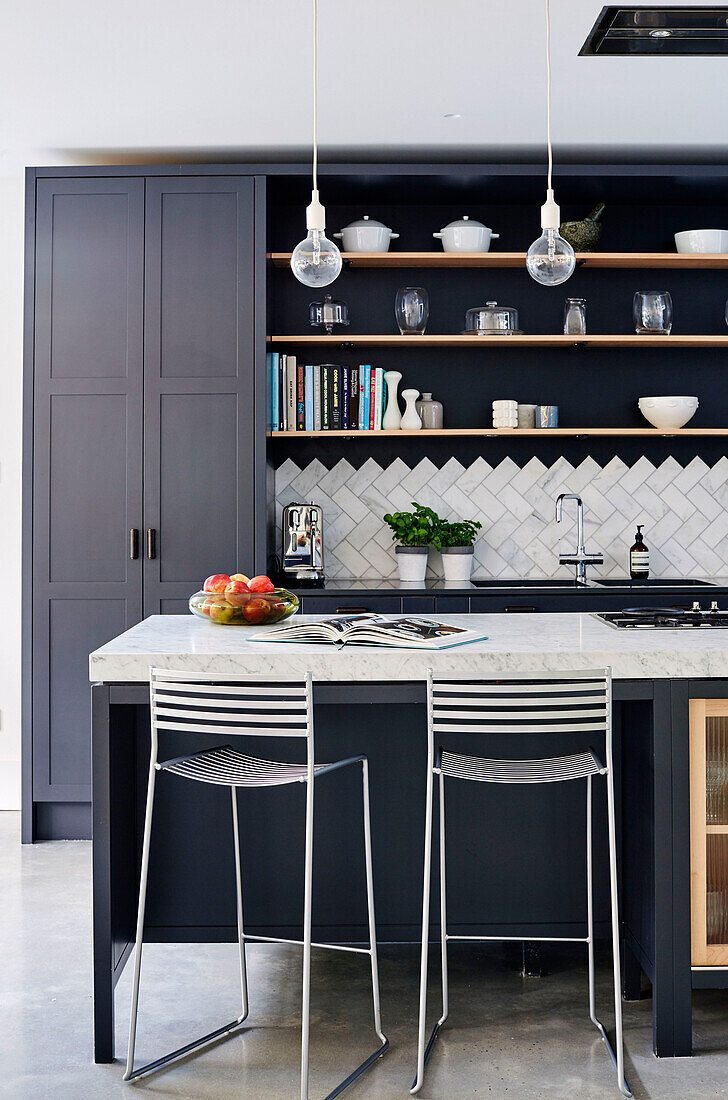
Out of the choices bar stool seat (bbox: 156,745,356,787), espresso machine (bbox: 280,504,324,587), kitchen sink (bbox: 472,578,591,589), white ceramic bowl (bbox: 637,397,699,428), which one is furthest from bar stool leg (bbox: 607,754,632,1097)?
white ceramic bowl (bbox: 637,397,699,428)

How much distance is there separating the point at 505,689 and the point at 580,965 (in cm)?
118

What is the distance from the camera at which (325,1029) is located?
8.48ft

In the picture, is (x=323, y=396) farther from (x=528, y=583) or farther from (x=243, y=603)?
(x=243, y=603)

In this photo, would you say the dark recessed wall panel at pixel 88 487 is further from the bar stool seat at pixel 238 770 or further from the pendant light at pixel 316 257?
the bar stool seat at pixel 238 770

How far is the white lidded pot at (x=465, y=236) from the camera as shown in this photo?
4.46 meters

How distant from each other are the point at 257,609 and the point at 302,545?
163 cm

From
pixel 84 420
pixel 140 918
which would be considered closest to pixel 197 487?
pixel 84 420

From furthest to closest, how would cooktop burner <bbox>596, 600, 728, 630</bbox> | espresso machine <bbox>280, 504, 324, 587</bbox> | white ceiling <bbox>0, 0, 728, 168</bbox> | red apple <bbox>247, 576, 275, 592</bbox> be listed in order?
espresso machine <bbox>280, 504, 324, 587</bbox> < white ceiling <bbox>0, 0, 728, 168</bbox> < red apple <bbox>247, 576, 275, 592</bbox> < cooktop burner <bbox>596, 600, 728, 630</bbox>

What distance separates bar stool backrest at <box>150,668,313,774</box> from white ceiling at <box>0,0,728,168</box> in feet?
6.80

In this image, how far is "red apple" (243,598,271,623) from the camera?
2850mm

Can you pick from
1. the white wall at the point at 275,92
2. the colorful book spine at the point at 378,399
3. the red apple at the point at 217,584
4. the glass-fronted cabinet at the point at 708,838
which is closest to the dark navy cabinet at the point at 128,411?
the white wall at the point at 275,92

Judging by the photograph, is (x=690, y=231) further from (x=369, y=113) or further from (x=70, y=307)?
(x=70, y=307)

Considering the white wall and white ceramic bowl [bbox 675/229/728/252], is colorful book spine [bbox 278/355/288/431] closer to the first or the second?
the white wall

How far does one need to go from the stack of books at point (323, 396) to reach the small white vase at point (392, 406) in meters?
0.03
